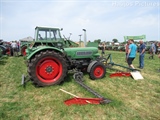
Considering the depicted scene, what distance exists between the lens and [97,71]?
5.48 meters

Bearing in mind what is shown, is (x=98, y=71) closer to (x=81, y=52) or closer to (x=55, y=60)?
(x=81, y=52)

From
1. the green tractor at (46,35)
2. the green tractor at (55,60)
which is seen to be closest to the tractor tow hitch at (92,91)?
the green tractor at (55,60)

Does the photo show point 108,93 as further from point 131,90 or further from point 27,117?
point 27,117

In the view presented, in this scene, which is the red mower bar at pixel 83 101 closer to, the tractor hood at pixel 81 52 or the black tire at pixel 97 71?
the black tire at pixel 97 71

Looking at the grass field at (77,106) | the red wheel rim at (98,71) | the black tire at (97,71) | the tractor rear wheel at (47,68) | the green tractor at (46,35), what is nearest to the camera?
the grass field at (77,106)

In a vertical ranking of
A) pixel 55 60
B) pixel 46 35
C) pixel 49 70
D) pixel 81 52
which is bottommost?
pixel 49 70

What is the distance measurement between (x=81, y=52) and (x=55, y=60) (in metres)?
1.33

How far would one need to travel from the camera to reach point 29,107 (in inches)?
132

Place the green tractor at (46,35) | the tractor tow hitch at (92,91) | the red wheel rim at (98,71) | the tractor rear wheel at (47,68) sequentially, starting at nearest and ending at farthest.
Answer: the tractor tow hitch at (92,91) → the tractor rear wheel at (47,68) → the red wheel rim at (98,71) → the green tractor at (46,35)

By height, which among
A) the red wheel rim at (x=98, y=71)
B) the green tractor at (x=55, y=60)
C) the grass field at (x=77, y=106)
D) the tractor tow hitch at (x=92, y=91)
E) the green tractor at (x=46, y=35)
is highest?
the green tractor at (x=46, y=35)

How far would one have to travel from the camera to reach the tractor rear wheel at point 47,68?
4.36 meters

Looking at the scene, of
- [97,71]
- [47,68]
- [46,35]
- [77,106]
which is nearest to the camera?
[77,106]

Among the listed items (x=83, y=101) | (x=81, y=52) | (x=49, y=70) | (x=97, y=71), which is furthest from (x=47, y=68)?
(x=97, y=71)

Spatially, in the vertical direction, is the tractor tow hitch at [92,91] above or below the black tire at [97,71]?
below
